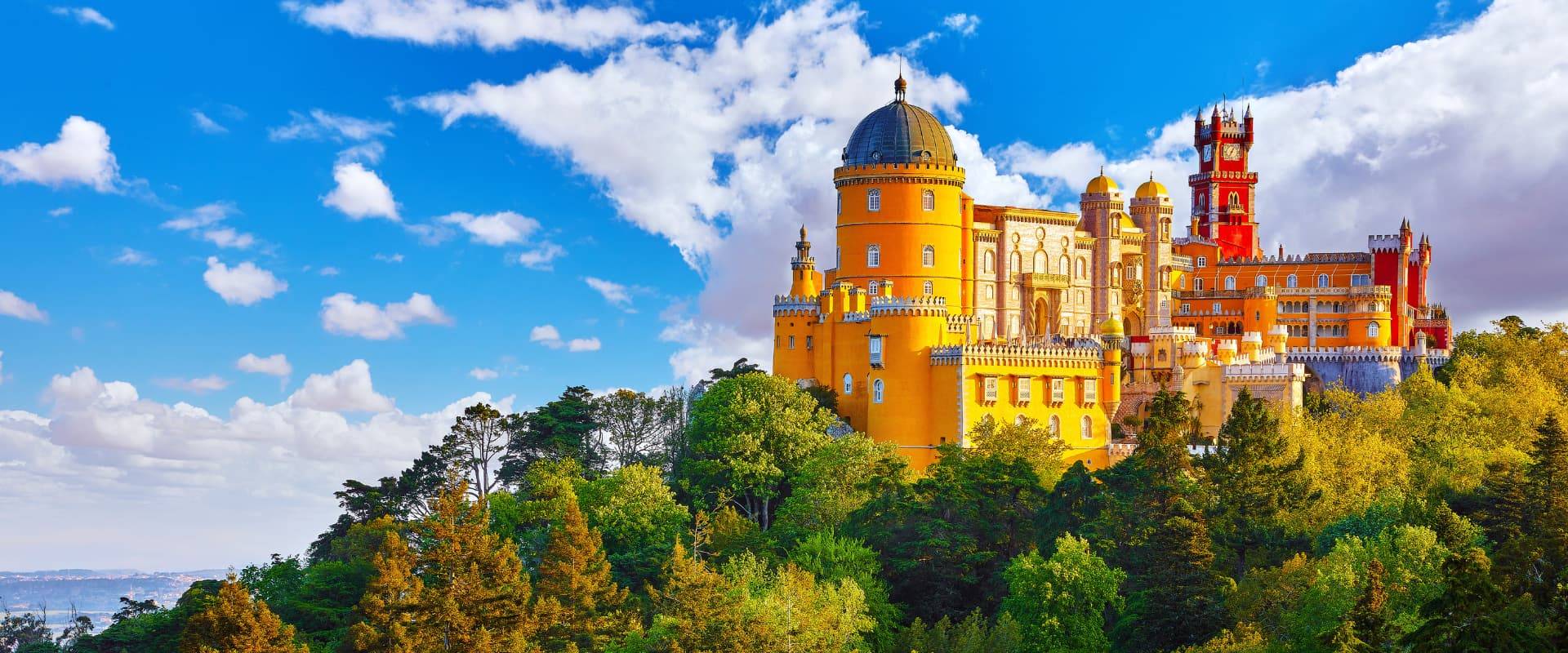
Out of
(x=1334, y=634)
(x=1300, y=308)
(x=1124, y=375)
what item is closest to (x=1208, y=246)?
(x=1300, y=308)

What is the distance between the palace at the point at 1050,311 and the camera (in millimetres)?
81312

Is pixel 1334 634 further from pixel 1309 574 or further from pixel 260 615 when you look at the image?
pixel 260 615

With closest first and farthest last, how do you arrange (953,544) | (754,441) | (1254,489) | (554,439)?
(1254,489) < (953,544) < (754,441) < (554,439)

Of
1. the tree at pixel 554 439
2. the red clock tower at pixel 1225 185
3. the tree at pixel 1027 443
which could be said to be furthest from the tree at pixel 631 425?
the red clock tower at pixel 1225 185

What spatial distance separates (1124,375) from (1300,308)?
87.5ft

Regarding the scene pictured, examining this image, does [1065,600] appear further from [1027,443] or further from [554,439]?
[554,439]

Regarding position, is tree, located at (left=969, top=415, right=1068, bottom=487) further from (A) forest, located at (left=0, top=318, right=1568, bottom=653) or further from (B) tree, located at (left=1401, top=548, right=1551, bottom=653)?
(B) tree, located at (left=1401, top=548, right=1551, bottom=653)

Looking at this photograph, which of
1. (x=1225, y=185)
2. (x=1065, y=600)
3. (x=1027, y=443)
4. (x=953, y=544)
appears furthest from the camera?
(x=1225, y=185)

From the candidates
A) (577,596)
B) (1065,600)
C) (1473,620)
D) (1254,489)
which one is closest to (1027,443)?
(1254,489)

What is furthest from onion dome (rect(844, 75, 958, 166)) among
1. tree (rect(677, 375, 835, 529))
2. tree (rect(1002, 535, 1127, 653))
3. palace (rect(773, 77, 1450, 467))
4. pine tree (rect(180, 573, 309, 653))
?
pine tree (rect(180, 573, 309, 653))

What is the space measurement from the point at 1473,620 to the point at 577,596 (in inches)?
1331

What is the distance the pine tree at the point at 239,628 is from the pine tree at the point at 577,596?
8.91 m

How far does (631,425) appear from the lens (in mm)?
91062

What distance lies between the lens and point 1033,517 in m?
69.8
